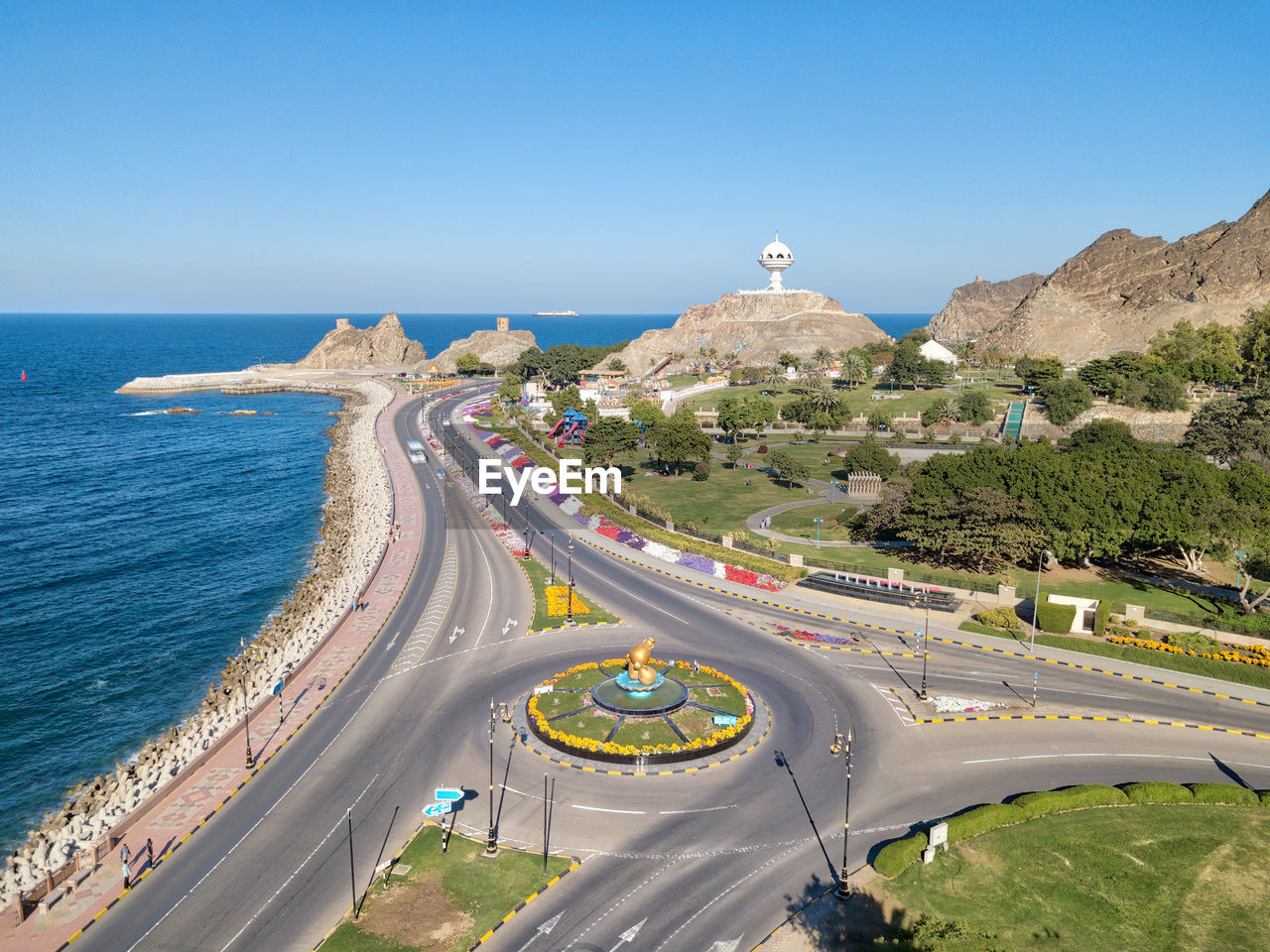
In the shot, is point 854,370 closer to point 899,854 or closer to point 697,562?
point 697,562

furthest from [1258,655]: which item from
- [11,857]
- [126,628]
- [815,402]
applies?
[815,402]

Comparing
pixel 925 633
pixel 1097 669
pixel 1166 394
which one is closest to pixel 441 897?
pixel 925 633

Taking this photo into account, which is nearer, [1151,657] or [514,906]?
[514,906]

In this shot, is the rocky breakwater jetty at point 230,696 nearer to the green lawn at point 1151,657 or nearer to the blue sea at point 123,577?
the blue sea at point 123,577

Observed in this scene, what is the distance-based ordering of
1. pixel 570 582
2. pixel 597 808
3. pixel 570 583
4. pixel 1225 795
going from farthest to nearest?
pixel 570 582 → pixel 570 583 → pixel 1225 795 → pixel 597 808

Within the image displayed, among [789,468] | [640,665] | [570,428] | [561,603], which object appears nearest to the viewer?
[640,665]

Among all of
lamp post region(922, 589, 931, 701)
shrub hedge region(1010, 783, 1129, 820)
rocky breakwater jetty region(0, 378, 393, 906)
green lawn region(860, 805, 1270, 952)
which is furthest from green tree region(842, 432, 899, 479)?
green lawn region(860, 805, 1270, 952)

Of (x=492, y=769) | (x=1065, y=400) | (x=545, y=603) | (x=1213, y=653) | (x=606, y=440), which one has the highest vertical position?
(x=1065, y=400)
